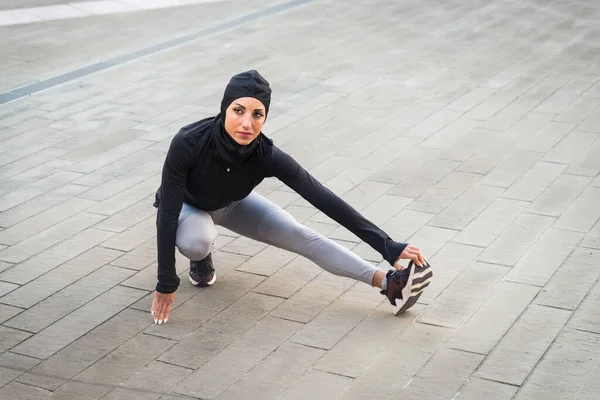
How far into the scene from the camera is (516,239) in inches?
233

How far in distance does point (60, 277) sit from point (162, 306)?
3.17 feet

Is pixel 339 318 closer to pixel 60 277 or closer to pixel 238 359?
pixel 238 359

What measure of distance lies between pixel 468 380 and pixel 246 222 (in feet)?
5.04

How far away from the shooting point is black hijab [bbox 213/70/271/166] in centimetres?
475

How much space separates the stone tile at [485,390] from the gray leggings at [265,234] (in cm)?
92

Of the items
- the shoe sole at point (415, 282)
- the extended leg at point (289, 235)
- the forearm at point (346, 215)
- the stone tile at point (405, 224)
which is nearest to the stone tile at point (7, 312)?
the extended leg at point (289, 235)

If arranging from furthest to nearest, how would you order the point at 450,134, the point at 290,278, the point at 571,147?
1. the point at 450,134
2. the point at 571,147
3. the point at 290,278

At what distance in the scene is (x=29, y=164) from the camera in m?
7.56

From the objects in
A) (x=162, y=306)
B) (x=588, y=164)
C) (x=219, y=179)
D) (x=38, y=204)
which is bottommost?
(x=588, y=164)

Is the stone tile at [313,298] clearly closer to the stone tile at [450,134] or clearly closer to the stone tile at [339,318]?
the stone tile at [339,318]

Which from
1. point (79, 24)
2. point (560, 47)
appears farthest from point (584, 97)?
point (79, 24)

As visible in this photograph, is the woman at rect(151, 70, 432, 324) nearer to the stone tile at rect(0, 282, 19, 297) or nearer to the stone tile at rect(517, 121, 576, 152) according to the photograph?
the stone tile at rect(0, 282, 19, 297)

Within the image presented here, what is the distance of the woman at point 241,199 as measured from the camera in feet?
15.7

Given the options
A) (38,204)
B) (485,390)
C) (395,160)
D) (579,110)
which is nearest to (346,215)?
(485,390)
